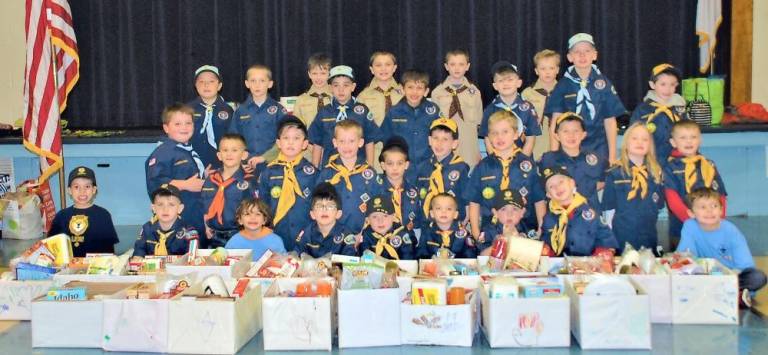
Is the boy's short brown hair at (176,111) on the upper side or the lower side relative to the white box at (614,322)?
upper

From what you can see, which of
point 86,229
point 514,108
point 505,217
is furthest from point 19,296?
point 514,108

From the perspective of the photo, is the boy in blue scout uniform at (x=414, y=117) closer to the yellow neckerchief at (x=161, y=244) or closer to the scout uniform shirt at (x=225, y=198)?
the scout uniform shirt at (x=225, y=198)

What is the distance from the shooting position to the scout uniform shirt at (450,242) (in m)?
7.34

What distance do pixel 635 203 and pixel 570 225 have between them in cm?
68

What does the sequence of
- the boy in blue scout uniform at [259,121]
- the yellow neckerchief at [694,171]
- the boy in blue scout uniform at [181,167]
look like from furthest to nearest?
1. the boy in blue scout uniform at [259,121]
2. the boy in blue scout uniform at [181,167]
3. the yellow neckerchief at [694,171]

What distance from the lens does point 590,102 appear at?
8641mm

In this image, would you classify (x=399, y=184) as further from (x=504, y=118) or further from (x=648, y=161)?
(x=648, y=161)

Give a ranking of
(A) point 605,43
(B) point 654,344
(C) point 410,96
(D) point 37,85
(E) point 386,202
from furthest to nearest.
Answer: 1. (A) point 605,43
2. (D) point 37,85
3. (C) point 410,96
4. (E) point 386,202
5. (B) point 654,344

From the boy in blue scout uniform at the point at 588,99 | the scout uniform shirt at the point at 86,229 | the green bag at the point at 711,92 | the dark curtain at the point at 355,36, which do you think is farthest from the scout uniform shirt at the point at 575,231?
the dark curtain at the point at 355,36

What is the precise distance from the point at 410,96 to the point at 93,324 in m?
3.55

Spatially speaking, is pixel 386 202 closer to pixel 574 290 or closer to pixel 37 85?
pixel 574 290

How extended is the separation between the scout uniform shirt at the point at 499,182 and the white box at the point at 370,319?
2.05 meters

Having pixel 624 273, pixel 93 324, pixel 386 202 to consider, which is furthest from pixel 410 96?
pixel 93 324

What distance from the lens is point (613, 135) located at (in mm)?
8711
